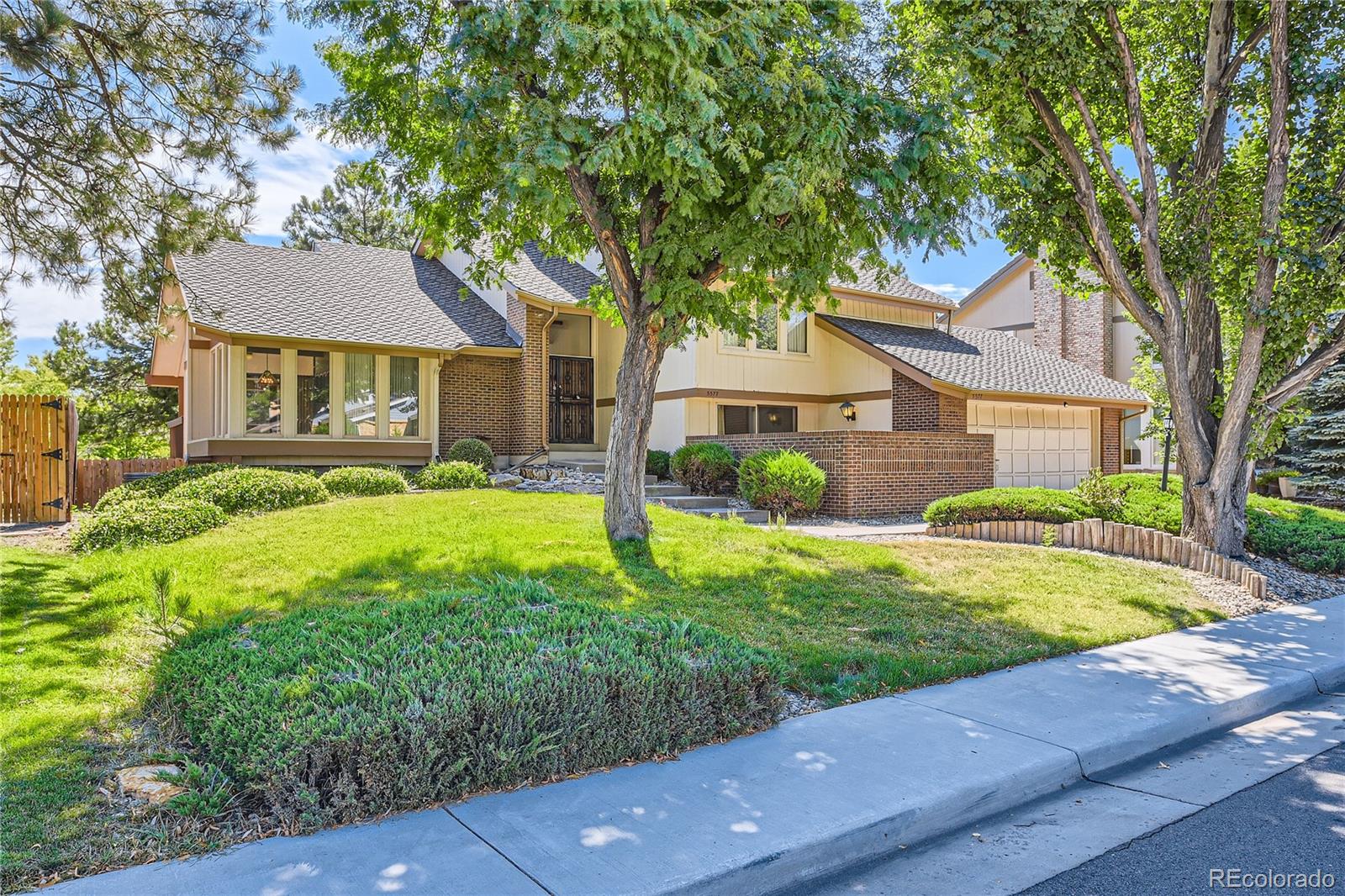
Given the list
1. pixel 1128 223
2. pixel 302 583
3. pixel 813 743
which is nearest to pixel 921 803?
pixel 813 743

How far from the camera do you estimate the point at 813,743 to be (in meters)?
4.36

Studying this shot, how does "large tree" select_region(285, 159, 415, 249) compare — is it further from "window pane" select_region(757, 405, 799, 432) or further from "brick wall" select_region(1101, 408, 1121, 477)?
"brick wall" select_region(1101, 408, 1121, 477)

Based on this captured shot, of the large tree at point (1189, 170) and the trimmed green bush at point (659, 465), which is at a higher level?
the large tree at point (1189, 170)

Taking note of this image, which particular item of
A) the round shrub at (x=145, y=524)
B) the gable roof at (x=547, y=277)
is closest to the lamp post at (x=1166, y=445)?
the gable roof at (x=547, y=277)

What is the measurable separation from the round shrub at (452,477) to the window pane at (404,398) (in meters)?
2.30

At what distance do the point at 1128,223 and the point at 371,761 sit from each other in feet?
39.1

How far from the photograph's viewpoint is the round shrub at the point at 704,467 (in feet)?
50.3

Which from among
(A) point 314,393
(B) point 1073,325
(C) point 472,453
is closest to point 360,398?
(A) point 314,393

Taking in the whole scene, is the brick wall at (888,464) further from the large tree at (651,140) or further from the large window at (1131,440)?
the large window at (1131,440)

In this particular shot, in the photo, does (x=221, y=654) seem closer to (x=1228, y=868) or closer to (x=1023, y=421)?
(x=1228, y=868)

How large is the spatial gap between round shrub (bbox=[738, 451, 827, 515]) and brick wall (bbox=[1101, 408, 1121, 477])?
1166 centimetres

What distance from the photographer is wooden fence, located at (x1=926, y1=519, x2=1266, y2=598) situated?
370 inches

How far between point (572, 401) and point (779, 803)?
1619 centimetres

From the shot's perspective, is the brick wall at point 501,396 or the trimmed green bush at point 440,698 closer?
the trimmed green bush at point 440,698
